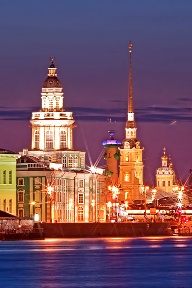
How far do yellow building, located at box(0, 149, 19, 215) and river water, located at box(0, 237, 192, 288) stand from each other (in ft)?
134

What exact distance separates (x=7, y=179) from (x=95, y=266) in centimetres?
7836

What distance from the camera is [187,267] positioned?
10888 cm

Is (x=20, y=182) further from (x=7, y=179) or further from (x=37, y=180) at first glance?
(x=7, y=179)

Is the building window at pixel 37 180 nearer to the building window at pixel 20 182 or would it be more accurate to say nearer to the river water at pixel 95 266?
the building window at pixel 20 182

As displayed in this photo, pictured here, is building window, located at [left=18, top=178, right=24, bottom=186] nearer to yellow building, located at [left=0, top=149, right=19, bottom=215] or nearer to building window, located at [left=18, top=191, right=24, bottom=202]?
building window, located at [left=18, top=191, right=24, bottom=202]

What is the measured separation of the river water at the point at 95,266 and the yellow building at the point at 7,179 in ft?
134

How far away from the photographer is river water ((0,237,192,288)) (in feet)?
313

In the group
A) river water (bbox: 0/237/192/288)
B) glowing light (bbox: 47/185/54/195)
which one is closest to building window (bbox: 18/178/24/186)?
glowing light (bbox: 47/185/54/195)

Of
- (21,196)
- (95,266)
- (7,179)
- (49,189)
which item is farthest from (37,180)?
(95,266)

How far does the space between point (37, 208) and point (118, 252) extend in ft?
215

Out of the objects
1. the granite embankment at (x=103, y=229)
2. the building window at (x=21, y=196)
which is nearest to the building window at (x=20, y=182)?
the building window at (x=21, y=196)

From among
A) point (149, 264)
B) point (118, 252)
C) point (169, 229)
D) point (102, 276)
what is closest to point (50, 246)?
point (118, 252)

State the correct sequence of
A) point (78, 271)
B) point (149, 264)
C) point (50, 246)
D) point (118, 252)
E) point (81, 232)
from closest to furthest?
point (78, 271), point (149, 264), point (118, 252), point (50, 246), point (81, 232)

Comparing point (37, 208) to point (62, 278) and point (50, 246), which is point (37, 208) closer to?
point (50, 246)
